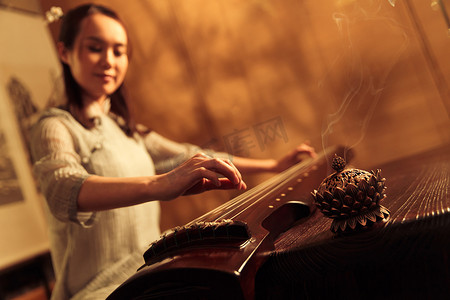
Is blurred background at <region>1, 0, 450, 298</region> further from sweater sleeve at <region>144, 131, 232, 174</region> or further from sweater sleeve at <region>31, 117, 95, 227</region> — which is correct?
sweater sleeve at <region>31, 117, 95, 227</region>

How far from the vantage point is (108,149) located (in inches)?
42.1

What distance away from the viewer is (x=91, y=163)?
3.34ft

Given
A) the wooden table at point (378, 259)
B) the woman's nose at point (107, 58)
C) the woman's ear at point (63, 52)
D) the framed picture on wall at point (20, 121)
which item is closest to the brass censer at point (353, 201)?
the wooden table at point (378, 259)

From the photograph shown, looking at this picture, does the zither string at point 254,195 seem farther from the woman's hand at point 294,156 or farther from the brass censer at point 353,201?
the brass censer at point 353,201

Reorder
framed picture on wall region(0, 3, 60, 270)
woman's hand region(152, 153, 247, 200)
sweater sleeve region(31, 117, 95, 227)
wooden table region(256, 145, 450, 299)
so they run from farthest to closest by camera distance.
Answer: framed picture on wall region(0, 3, 60, 270) < sweater sleeve region(31, 117, 95, 227) < woman's hand region(152, 153, 247, 200) < wooden table region(256, 145, 450, 299)

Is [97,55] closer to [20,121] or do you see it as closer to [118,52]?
[118,52]

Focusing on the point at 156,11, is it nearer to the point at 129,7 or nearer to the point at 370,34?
the point at 129,7

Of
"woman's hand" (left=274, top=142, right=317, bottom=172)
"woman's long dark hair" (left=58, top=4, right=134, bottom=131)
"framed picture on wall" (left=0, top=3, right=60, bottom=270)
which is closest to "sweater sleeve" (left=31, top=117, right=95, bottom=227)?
"woman's long dark hair" (left=58, top=4, right=134, bottom=131)

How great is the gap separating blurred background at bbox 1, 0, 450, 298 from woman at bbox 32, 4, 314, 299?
0.33 feet

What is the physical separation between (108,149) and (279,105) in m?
0.48

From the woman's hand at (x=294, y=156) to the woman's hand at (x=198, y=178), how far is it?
275mm

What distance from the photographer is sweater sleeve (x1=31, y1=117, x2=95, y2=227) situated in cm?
89

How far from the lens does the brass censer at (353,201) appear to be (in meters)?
0.52

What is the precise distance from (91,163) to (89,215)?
132mm
